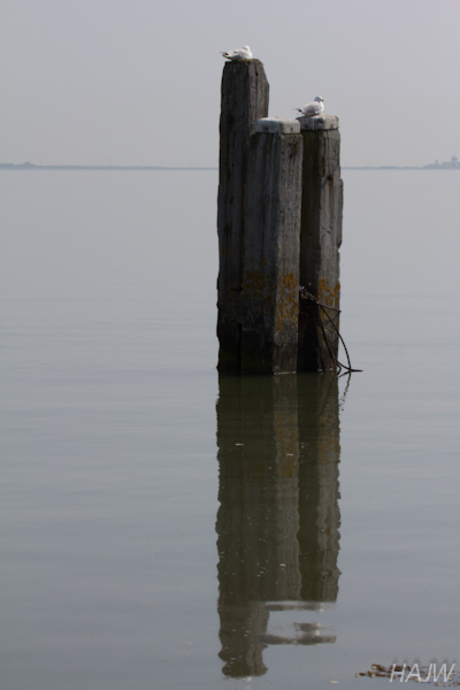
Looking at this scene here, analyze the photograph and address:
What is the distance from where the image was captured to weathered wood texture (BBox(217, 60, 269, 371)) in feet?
28.1

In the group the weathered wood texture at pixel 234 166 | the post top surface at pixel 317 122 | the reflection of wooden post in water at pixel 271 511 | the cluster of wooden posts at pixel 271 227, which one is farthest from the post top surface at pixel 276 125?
the reflection of wooden post in water at pixel 271 511

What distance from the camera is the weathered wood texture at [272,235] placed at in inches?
332

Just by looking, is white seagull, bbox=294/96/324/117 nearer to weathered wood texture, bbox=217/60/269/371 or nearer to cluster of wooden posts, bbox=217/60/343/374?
cluster of wooden posts, bbox=217/60/343/374

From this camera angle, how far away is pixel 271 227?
8.46 meters

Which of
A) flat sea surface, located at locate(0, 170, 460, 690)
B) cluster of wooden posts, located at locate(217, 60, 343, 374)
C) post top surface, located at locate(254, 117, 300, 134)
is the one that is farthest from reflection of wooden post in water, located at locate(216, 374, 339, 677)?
post top surface, located at locate(254, 117, 300, 134)

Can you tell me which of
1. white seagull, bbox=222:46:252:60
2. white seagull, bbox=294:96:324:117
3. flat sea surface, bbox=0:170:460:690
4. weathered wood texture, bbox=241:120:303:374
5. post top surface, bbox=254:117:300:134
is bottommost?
flat sea surface, bbox=0:170:460:690

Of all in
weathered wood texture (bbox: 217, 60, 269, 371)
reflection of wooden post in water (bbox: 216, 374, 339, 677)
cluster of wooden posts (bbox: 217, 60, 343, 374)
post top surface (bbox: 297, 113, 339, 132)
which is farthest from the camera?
post top surface (bbox: 297, 113, 339, 132)

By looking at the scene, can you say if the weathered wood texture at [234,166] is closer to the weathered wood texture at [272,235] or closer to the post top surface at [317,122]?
the weathered wood texture at [272,235]

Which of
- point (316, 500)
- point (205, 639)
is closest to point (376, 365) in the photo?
point (316, 500)

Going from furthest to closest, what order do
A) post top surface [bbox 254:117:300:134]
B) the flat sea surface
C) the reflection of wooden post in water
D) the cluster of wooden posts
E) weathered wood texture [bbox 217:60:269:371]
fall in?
1. weathered wood texture [bbox 217:60:269:371]
2. the cluster of wooden posts
3. post top surface [bbox 254:117:300:134]
4. the reflection of wooden post in water
5. the flat sea surface

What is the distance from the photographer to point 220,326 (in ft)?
29.5

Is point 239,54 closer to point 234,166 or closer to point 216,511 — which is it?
point 234,166

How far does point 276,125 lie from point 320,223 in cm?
102

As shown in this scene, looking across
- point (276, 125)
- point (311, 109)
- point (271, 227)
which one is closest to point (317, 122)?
point (311, 109)
